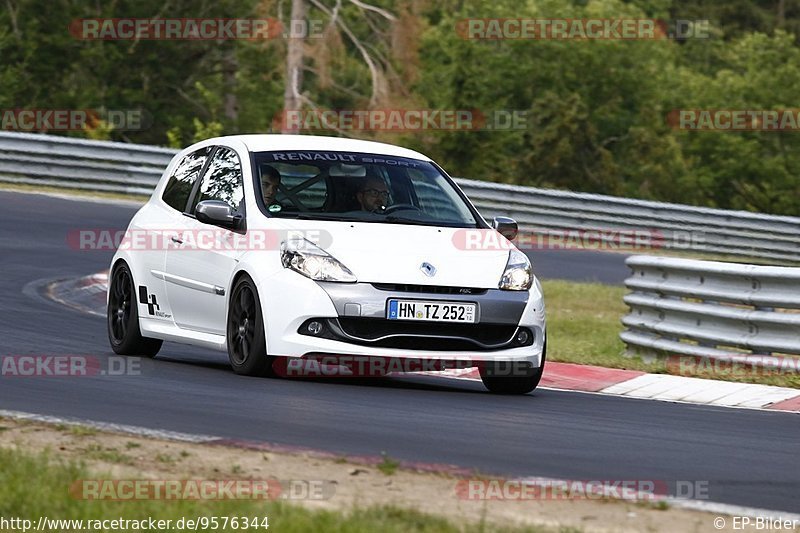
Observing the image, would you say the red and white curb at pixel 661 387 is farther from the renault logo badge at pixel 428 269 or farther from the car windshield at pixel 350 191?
the renault logo badge at pixel 428 269

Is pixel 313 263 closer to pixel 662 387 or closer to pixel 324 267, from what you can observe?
pixel 324 267

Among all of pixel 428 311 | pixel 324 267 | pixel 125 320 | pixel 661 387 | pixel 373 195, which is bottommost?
pixel 661 387

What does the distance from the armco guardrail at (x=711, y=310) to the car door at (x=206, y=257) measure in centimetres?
419

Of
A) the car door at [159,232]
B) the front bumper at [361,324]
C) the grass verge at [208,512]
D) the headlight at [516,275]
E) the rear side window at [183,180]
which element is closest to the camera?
the grass verge at [208,512]

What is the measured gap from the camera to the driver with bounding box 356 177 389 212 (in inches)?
402

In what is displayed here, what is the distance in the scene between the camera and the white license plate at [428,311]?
30.3 ft

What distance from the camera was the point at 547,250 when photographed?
80.2 feet

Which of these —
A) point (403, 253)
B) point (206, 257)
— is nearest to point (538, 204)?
point (206, 257)

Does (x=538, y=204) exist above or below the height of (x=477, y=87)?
below

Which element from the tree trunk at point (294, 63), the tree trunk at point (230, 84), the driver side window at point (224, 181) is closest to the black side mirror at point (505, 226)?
the driver side window at point (224, 181)

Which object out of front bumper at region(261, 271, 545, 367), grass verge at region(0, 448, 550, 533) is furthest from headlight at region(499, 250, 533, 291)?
grass verge at region(0, 448, 550, 533)

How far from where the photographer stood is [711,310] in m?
12.6

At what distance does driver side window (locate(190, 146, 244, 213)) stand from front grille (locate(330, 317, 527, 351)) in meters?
1.32

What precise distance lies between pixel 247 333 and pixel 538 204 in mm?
16667
